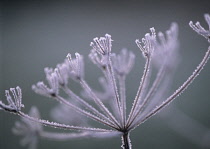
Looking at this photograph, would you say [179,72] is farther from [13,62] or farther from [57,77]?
[57,77]

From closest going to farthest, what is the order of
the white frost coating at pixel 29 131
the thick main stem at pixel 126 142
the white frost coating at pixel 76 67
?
1. the thick main stem at pixel 126 142
2. the white frost coating at pixel 76 67
3. the white frost coating at pixel 29 131

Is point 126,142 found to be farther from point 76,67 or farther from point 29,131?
point 29,131

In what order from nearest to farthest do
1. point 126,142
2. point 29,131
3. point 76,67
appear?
1. point 126,142
2. point 76,67
3. point 29,131

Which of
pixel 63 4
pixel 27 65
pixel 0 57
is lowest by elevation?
pixel 27 65

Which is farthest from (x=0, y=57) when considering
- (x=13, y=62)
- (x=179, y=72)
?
(x=179, y=72)

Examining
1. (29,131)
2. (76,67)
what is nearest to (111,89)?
(76,67)

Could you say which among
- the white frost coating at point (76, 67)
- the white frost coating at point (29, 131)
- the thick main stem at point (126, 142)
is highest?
the white frost coating at point (76, 67)

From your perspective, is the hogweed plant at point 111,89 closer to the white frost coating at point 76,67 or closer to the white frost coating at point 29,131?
the white frost coating at point 76,67

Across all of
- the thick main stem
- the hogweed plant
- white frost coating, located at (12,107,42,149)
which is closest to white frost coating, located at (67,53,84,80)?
the hogweed plant

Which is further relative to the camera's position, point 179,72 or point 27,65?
point 27,65

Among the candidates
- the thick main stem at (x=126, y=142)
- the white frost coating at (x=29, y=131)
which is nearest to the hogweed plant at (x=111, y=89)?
the thick main stem at (x=126, y=142)

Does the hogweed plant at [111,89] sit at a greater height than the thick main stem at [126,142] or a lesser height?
greater
